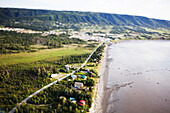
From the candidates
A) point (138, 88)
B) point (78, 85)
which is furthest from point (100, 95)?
point (138, 88)

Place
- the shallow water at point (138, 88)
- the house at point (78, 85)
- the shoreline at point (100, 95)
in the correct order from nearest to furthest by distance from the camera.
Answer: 1. the shoreline at point (100, 95)
2. the shallow water at point (138, 88)
3. the house at point (78, 85)

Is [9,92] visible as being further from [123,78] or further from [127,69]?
[127,69]

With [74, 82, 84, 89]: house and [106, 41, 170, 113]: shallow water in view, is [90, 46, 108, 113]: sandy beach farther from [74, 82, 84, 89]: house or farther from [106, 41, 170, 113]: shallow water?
[74, 82, 84, 89]: house

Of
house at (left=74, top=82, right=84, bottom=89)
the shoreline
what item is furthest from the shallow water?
house at (left=74, top=82, right=84, bottom=89)

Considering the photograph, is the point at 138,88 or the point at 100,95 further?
the point at 138,88

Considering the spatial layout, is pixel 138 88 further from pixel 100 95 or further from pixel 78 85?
pixel 78 85

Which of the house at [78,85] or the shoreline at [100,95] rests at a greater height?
the house at [78,85]

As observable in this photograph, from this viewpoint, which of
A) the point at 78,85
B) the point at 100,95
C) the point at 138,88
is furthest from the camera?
the point at 138,88

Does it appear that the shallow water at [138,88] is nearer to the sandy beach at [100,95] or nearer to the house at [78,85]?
the sandy beach at [100,95]

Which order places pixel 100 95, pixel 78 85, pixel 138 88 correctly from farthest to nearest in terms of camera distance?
pixel 138 88
pixel 78 85
pixel 100 95

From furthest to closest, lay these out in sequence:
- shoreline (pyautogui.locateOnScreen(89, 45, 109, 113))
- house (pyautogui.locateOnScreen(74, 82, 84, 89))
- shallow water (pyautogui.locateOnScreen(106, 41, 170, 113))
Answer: house (pyautogui.locateOnScreen(74, 82, 84, 89)), shallow water (pyautogui.locateOnScreen(106, 41, 170, 113)), shoreline (pyautogui.locateOnScreen(89, 45, 109, 113))

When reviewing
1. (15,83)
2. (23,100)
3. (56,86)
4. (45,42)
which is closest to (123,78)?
(56,86)

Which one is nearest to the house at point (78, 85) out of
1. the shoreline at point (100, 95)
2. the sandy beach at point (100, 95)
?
the shoreline at point (100, 95)
